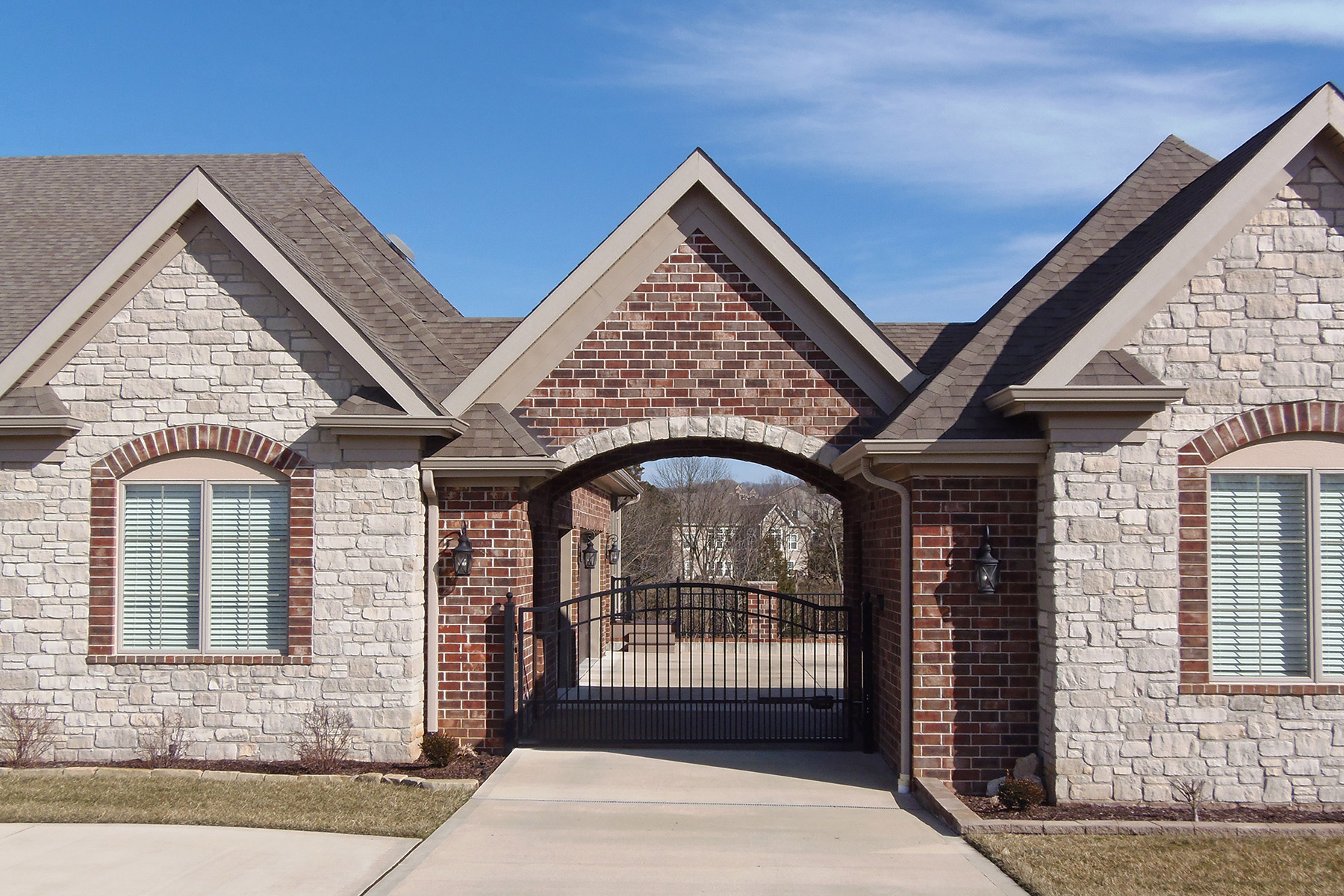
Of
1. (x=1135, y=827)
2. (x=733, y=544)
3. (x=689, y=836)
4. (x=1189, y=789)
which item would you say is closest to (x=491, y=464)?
(x=689, y=836)

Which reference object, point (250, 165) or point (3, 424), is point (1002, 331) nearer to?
point (3, 424)

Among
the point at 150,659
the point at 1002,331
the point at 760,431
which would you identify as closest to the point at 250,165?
the point at 150,659

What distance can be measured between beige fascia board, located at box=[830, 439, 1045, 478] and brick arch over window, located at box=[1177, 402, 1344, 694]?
126 cm

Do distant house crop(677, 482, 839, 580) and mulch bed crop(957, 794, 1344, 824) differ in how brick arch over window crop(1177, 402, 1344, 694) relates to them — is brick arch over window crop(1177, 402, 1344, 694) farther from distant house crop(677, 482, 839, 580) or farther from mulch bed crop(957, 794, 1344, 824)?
distant house crop(677, 482, 839, 580)

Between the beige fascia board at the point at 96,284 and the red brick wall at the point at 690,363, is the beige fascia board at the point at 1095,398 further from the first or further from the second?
the beige fascia board at the point at 96,284

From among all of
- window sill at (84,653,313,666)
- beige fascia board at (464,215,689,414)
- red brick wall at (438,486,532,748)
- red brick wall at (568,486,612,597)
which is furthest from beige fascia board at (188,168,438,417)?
red brick wall at (568,486,612,597)

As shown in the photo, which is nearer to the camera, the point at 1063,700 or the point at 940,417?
the point at 1063,700

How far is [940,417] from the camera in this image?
9422 mm

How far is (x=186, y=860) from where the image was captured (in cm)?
722

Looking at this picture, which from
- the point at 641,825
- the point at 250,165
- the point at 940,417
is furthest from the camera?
the point at 250,165

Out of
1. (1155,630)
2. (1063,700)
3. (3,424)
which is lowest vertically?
(1063,700)

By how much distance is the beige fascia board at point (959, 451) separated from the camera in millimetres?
9141

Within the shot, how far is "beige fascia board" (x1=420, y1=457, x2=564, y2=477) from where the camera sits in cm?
1034

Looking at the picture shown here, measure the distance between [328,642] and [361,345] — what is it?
3.02 metres
